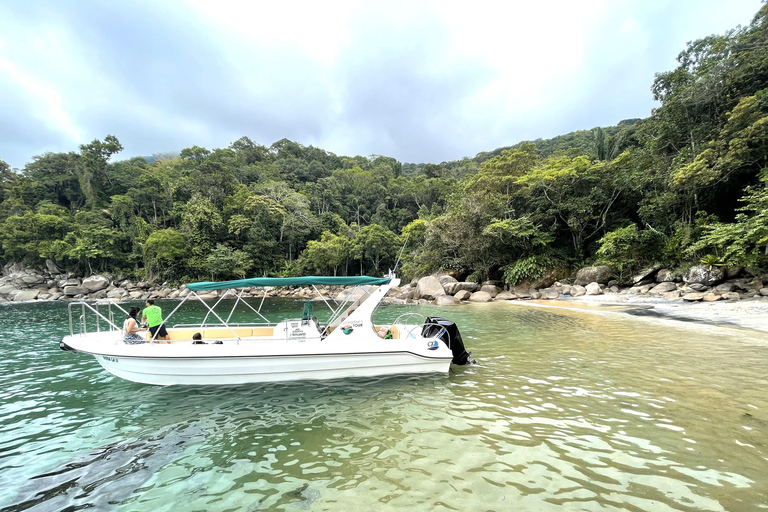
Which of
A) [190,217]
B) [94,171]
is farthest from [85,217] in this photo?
[190,217]

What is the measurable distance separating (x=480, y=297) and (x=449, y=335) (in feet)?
63.2

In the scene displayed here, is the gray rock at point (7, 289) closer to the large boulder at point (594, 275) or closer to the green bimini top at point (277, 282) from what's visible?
the green bimini top at point (277, 282)

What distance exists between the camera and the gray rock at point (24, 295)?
3909cm

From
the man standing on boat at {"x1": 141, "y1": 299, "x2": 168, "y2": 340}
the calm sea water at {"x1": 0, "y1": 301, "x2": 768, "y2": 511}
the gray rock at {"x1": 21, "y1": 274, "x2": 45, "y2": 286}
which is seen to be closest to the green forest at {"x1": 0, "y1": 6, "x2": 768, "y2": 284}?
the gray rock at {"x1": 21, "y1": 274, "x2": 45, "y2": 286}

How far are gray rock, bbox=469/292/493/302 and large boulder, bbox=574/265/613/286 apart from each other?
7.08 meters

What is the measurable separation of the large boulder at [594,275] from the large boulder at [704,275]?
544cm

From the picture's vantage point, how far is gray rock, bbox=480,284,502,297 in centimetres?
2777

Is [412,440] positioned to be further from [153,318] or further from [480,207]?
[480,207]

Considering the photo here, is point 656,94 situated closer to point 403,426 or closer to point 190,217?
point 403,426

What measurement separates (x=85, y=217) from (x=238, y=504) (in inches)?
2581

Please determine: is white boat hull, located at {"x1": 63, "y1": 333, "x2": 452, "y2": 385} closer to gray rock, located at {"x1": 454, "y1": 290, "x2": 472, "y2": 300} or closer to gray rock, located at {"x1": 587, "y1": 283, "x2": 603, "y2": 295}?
gray rock, located at {"x1": 454, "y1": 290, "x2": 472, "y2": 300}

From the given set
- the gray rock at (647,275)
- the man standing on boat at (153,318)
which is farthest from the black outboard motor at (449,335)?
the gray rock at (647,275)

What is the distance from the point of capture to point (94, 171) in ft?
187

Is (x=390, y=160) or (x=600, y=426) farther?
(x=390, y=160)
